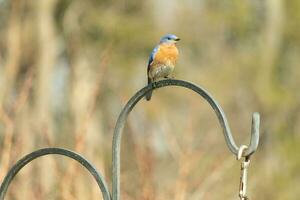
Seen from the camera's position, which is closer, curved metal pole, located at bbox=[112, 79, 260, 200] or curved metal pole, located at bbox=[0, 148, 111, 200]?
curved metal pole, located at bbox=[112, 79, 260, 200]

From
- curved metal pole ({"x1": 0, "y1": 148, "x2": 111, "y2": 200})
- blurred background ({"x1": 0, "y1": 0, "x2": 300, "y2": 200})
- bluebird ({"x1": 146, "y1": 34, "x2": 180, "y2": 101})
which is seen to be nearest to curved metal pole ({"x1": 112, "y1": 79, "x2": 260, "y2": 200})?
curved metal pole ({"x1": 0, "y1": 148, "x2": 111, "y2": 200})

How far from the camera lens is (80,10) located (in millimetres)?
18859

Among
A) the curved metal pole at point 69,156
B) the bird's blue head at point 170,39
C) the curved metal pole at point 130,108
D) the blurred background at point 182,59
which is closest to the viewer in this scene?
the curved metal pole at point 130,108

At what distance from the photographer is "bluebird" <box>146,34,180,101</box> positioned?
512 cm

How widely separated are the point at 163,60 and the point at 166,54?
0.14 feet

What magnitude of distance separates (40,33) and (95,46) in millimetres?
2880

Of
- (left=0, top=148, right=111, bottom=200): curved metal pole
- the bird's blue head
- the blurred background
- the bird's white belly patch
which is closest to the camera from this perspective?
(left=0, top=148, right=111, bottom=200): curved metal pole

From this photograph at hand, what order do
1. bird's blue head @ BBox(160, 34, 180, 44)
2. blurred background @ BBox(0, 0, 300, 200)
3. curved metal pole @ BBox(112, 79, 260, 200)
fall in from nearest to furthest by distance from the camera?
curved metal pole @ BBox(112, 79, 260, 200), bird's blue head @ BBox(160, 34, 180, 44), blurred background @ BBox(0, 0, 300, 200)

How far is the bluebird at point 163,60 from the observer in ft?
16.8

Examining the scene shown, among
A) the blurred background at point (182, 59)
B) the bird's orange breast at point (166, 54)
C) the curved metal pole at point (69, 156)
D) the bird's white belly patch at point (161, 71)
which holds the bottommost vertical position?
the curved metal pole at point (69, 156)

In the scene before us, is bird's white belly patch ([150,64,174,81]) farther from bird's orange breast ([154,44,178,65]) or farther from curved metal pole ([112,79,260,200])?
curved metal pole ([112,79,260,200])

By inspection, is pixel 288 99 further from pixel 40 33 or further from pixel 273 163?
pixel 40 33

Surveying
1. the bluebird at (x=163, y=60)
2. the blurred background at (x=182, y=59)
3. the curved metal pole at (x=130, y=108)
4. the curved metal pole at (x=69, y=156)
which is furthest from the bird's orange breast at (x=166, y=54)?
the blurred background at (x=182, y=59)

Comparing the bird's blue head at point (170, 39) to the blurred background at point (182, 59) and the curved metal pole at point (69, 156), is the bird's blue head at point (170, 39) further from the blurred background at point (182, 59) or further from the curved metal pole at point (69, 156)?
the blurred background at point (182, 59)
